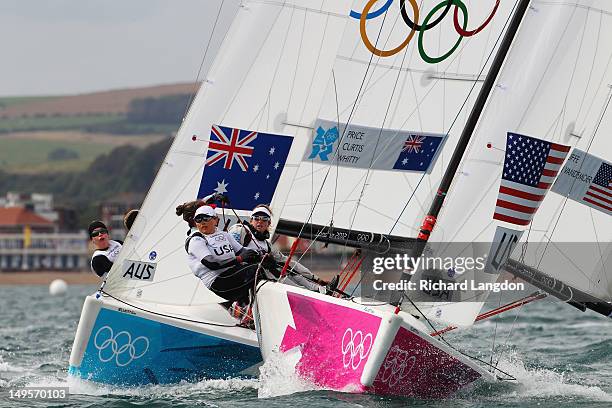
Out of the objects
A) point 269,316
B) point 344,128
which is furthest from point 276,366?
point 344,128

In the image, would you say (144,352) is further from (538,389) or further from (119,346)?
(538,389)

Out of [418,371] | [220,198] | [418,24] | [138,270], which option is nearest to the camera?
[418,371]

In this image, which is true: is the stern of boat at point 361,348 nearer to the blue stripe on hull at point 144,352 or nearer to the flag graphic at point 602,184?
the blue stripe on hull at point 144,352

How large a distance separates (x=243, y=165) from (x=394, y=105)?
45.8 inches

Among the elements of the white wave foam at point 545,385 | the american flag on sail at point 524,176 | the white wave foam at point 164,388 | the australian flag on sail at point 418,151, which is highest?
the american flag on sail at point 524,176

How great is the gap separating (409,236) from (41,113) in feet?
276

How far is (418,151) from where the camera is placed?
9211 mm

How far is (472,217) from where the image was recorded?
8172 millimetres

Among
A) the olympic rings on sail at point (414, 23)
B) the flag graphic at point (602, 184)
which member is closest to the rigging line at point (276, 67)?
the olympic rings on sail at point (414, 23)

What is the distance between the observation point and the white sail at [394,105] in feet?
30.1

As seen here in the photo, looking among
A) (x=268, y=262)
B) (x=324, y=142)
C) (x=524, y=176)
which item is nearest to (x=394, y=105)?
(x=324, y=142)

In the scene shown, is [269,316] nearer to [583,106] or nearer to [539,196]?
[539,196]

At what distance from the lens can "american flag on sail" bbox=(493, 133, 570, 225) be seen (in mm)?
7988

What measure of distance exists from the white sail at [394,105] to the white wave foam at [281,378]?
1.59 metres
